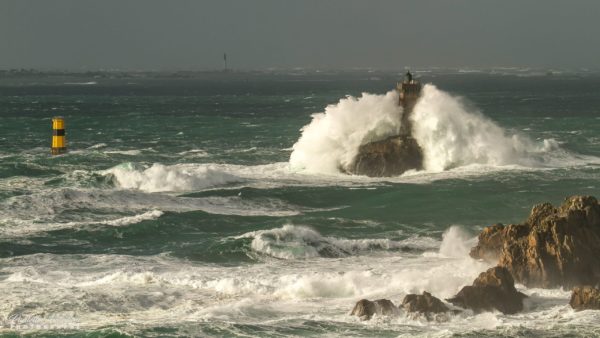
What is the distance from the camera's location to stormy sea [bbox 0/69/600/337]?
21.4 meters

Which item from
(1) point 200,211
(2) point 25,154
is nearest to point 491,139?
(1) point 200,211

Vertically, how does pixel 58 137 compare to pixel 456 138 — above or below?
below

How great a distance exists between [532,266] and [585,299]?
2.23 metres

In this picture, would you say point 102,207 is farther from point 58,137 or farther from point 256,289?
point 58,137

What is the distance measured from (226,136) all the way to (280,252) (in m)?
38.8

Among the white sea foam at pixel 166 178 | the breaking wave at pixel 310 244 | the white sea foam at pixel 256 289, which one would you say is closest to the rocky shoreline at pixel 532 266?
the white sea foam at pixel 256 289

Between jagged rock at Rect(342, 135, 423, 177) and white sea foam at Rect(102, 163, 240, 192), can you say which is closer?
white sea foam at Rect(102, 163, 240, 192)

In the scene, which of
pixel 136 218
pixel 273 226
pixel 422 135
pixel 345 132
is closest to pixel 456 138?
pixel 422 135

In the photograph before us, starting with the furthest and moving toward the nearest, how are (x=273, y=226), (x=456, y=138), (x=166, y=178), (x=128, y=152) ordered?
(x=128, y=152) → (x=456, y=138) → (x=166, y=178) → (x=273, y=226)

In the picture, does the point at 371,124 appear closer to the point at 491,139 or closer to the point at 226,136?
the point at 491,139

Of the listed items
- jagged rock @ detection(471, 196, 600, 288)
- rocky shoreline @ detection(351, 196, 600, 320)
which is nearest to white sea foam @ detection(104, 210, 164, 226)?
rocky shoreline @ detection(351, 196, 600, 320)

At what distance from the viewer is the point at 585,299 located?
21.2m

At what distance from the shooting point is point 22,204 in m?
35.4

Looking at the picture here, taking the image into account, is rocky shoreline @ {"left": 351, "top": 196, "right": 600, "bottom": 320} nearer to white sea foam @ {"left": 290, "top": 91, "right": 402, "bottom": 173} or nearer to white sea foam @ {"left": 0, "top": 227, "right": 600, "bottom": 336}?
white sea foam @ {"left": 0, "top": 227, "right": 600, "bottom": 336}
